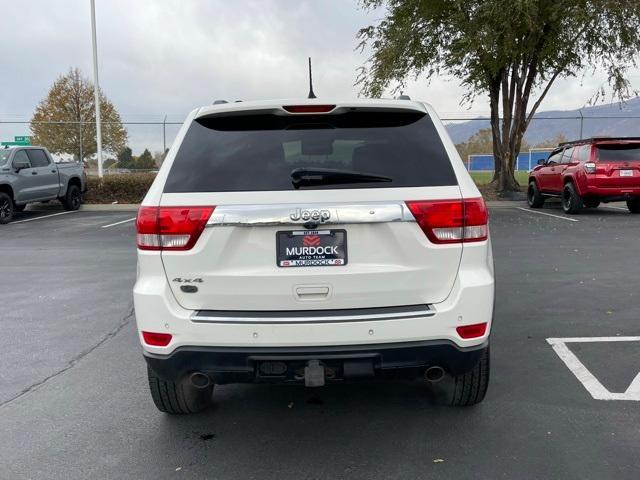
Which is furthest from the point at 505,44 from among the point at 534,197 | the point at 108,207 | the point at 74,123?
the point at 74,123

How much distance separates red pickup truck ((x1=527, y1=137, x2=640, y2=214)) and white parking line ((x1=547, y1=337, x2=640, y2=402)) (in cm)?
995

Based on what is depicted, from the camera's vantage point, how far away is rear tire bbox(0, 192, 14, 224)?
1498cm

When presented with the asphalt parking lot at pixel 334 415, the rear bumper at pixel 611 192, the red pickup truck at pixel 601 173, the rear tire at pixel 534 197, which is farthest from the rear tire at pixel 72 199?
the rear bumper at pixel 611 192

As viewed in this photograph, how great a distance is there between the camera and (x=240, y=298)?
2.91 m

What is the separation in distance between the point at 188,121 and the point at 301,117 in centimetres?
67

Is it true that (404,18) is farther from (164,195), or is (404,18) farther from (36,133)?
(36,133)

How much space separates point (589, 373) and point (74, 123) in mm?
28373

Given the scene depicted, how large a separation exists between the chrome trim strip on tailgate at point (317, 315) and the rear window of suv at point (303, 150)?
619 mm

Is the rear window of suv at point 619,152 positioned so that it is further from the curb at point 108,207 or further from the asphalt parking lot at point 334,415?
the curb at point 108,207

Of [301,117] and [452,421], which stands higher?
[301,117]

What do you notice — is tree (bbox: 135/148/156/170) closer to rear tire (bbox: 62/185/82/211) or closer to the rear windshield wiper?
rear tire (bbox: 62/185/82/211)

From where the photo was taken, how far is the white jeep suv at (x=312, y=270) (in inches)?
113

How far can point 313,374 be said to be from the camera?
294cm

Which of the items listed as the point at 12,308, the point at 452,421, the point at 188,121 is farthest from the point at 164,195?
the point at 12,308
